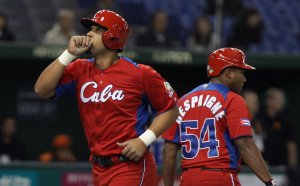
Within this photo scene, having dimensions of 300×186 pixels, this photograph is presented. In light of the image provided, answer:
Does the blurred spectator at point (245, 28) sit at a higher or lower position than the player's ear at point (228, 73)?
higher

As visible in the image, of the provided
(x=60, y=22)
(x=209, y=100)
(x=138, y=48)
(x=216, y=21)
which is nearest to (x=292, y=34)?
(x=216, y=21)

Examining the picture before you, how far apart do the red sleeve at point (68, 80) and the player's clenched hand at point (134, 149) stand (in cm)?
55

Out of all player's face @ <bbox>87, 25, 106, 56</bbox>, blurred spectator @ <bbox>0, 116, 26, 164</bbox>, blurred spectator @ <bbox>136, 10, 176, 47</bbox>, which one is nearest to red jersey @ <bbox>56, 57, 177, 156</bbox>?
player's face @ <bbox>87, 25, 106, 56</bbox>

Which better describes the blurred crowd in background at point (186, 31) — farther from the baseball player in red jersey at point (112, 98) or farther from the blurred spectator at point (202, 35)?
the baseball player in red jersey at point (112, 98)

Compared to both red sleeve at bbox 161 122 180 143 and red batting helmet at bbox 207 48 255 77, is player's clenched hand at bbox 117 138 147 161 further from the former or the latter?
red batting helmet at bbox 207 48 255 77

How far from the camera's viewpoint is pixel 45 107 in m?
13.3

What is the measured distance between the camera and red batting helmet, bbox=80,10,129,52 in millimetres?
6082

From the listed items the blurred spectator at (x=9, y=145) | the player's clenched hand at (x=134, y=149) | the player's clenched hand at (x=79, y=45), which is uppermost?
the player's clenched hand at (x=79, y=45)

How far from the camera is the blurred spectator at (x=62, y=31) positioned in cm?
1188

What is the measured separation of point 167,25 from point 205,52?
1227mm

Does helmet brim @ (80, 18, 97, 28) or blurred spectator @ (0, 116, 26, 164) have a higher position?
helmet brim @ (80, 18, 97, 28)

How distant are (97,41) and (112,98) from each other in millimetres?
396

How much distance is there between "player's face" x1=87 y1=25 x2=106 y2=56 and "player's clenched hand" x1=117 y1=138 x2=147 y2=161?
65cm

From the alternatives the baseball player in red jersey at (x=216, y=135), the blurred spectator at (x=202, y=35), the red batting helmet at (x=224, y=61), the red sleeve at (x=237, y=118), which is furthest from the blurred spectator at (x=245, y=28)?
the red sleeve at (x=237, y=118)
